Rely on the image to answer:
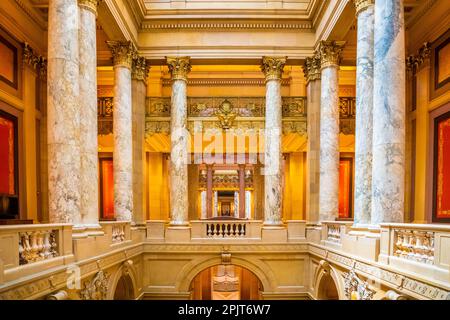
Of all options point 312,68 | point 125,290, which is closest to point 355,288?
point 125,290

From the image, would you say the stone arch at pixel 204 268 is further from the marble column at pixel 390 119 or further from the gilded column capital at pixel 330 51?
the gilded column capital at pixel 330 51

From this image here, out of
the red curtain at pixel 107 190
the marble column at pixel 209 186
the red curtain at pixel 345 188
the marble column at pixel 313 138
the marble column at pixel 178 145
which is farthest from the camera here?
the marble column at pixel 209 186

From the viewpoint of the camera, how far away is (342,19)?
9.52 metres

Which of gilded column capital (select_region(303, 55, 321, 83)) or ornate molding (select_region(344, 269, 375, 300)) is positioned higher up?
gilded column capital (select_region(303, 55, 321, 83))

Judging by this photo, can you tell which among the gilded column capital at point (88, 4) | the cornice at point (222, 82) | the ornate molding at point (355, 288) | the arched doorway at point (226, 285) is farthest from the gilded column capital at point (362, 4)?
the arched doorway at point (226, 285)

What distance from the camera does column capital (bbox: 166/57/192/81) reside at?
11.8 metres

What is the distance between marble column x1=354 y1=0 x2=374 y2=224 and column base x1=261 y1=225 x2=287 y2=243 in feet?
12.2

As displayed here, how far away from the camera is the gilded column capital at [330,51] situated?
1075 centimetres

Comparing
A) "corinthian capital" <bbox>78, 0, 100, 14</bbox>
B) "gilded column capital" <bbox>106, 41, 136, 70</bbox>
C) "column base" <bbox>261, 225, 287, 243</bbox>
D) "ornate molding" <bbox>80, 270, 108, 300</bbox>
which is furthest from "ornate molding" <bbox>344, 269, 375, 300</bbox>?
"gilded column capital" <bbox>106, 41, 136, 70</bbox>

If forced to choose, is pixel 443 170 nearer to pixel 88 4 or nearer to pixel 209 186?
pixel 88 4

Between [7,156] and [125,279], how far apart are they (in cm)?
458

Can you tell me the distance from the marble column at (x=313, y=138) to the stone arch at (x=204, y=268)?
226cm

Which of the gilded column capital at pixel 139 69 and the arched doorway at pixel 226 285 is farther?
the arched doorway at pixel 226 285

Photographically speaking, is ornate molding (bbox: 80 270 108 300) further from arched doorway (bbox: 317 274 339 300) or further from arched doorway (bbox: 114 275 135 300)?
arched doorway (bbox: 317 274 339 300)
